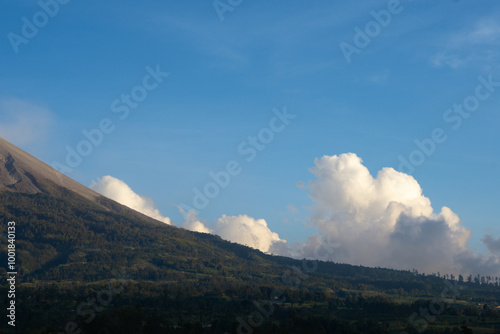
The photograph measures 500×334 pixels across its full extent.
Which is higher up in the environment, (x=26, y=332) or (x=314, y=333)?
(x=314, y=333)

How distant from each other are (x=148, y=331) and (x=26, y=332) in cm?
4798

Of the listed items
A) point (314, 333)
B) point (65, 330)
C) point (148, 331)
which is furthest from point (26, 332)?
point (314, 333)

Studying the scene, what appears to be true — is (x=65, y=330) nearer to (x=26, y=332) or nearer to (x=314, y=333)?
(x=26, y=332)

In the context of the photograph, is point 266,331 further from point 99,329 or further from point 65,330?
point 65,330

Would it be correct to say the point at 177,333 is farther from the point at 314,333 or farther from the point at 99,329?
the point at 314,333

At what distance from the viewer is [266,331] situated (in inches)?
7717

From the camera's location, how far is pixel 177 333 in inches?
7840

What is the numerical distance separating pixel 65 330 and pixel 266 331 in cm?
7905

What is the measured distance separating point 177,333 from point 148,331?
38.5ft

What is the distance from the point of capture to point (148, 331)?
19938cm

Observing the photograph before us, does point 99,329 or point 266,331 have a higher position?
point 266,331

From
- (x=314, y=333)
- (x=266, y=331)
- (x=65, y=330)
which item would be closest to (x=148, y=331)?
(x=65, y=330)

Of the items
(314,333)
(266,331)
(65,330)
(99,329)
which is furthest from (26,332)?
(314,333)

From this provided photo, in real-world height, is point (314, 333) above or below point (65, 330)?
above
